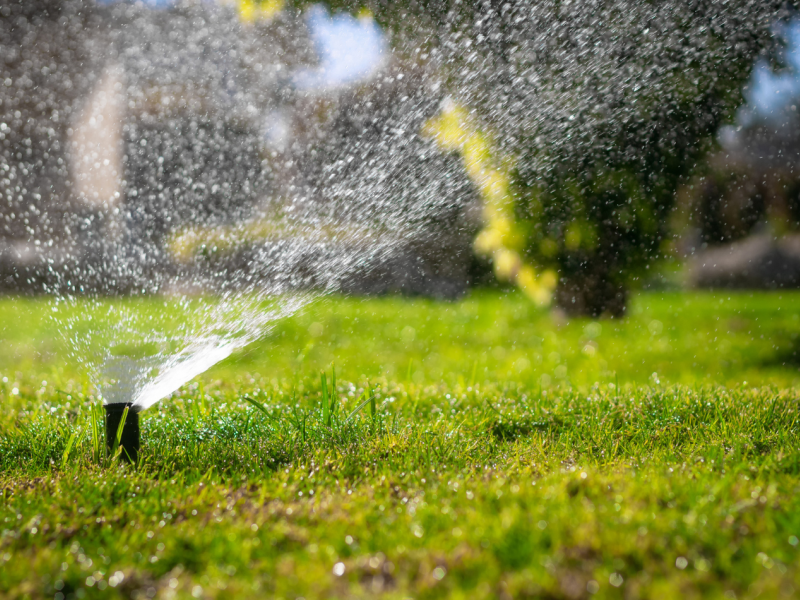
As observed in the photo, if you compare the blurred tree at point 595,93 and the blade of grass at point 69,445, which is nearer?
the blade of grass at point 69,445

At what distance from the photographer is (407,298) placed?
946 cm

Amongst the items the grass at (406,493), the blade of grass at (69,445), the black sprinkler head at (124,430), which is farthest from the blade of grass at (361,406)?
the blade of grass at (69,445)

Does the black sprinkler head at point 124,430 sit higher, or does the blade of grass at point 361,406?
the blade of grass at point 361,406

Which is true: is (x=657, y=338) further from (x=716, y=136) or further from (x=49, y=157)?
(x=49, y=157)

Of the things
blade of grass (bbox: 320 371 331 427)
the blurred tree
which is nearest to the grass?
blade of grass (bbox: 320 371 331 427)

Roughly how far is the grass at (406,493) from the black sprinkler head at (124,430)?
7cm

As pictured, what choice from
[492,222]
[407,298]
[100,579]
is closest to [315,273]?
[100,579]

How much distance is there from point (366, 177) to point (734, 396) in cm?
244

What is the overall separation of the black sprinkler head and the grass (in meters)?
0.07

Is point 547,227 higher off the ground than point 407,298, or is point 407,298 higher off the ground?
point 407,298

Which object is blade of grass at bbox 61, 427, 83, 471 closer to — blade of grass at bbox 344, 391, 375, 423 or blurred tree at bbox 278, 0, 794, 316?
blade of grass at bbox 344, 391, 375, 423

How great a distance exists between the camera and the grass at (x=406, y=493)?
1.53 metres

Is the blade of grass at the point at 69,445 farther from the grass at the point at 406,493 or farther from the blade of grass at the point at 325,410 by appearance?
the blade of grass at the point at 325,410

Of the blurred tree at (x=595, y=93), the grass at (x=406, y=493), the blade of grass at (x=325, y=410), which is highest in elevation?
the blurred tree at (x=595, y=93)
